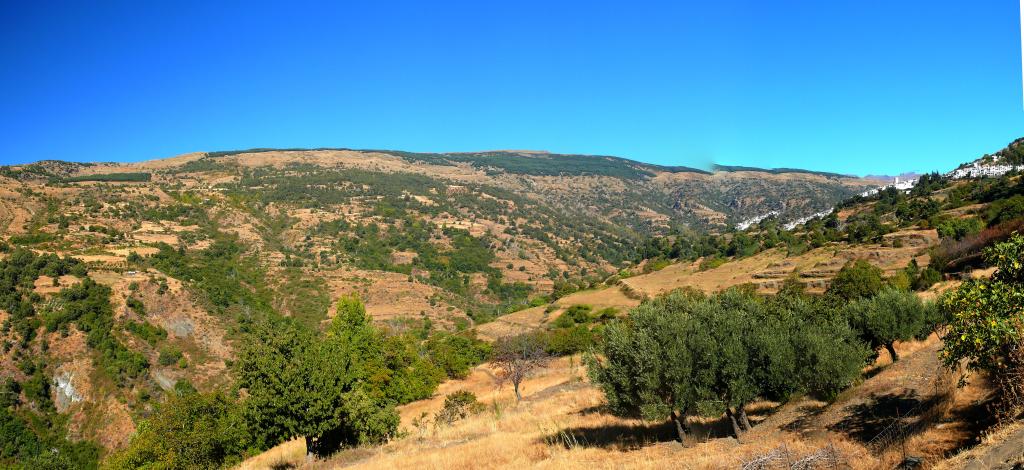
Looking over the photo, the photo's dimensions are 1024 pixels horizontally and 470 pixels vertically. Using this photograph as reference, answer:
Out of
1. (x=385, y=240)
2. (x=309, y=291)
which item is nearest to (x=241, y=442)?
(x=309, y=291)

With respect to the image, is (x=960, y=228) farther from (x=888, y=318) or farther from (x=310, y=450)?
(x=310, y=450)

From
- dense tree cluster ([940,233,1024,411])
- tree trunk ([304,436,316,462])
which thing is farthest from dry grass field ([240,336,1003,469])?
dense tree cluster ([940,233,1024,411])

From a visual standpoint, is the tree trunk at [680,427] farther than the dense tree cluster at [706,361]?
Yes

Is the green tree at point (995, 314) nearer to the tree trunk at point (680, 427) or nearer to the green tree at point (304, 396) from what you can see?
the tree trunk at point (680, 427)

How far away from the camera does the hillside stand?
190ft

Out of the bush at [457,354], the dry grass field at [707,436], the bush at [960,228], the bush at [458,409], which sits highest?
the bush at [960,228]

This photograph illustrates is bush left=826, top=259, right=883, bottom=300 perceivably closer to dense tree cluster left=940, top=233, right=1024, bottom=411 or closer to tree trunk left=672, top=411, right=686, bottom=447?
tree trunk left=672, top=411, right=686, bottom=447

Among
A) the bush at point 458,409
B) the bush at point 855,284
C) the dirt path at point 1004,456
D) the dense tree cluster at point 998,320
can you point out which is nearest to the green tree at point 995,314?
the dense tree cluster at point 998,320

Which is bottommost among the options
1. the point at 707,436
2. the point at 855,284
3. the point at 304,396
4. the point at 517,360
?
the point at 517,360

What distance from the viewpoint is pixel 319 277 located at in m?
115

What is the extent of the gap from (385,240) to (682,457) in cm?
14225

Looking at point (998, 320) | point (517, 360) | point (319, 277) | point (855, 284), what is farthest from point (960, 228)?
point (319, 277)

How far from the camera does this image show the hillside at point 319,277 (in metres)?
58.0

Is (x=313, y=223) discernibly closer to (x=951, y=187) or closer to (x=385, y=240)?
(x=385, y=240)
